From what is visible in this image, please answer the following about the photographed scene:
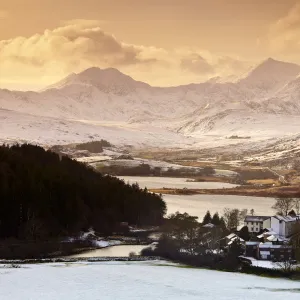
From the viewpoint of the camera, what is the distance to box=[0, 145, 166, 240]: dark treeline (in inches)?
1843

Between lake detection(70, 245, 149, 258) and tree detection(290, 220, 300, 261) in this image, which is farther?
lake detection(70, 245, 149, 258)

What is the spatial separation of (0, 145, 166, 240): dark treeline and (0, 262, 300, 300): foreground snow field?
1465 centimetres

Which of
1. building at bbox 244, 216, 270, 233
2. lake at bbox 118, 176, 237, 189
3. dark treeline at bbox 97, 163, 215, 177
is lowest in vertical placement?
building at bbox 244, 216, 270, 233

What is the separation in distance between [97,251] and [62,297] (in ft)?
57.7

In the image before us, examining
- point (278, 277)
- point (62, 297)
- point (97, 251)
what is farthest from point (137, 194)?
point (62, 297)

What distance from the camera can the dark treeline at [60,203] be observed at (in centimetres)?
4681

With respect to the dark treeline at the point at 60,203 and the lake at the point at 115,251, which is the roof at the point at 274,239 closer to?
the lake at the point at 115,251

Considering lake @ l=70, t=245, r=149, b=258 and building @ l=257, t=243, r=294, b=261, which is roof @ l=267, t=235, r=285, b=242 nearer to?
building @ l=257, t=243, r=294, b=261

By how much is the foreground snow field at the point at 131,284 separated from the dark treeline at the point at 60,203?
1465 centimetres

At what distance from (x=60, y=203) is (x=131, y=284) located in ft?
85.2

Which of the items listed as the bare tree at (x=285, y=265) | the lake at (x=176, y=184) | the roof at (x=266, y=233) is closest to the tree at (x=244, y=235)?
the roof at (x=266, y=233)

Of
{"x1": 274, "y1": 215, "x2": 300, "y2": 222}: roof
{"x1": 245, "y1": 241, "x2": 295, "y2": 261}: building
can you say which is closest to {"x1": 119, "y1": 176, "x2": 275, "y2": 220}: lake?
{"x1": 274, "y1": 215, "x2": 300, "y2": 222}: roof

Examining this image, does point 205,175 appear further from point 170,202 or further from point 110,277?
point 110,277

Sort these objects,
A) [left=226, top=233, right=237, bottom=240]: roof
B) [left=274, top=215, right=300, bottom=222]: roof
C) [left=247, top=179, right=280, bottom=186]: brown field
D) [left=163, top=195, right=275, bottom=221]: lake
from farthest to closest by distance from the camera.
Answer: [left=247, top=179, right=280, bottom=186]: brown field < [left=163, top=195, right=275, bottom=221]: lake < [left=274, top=215, right=300, bottom=222]: roof < [left=226, top=233, right=237, bottom=240]: roof
